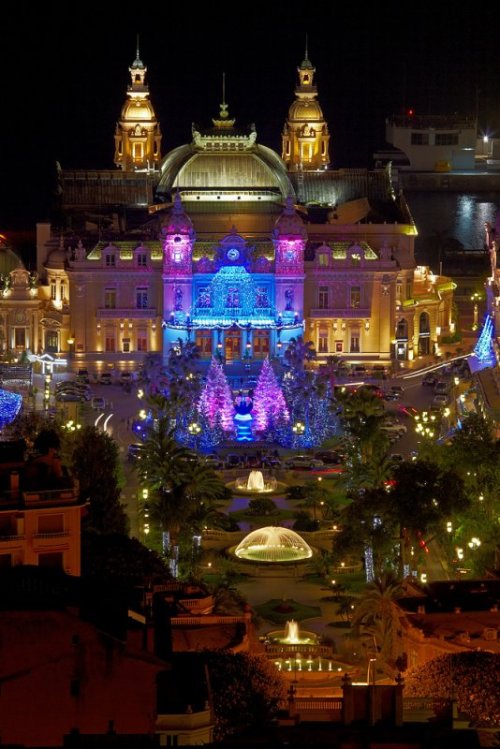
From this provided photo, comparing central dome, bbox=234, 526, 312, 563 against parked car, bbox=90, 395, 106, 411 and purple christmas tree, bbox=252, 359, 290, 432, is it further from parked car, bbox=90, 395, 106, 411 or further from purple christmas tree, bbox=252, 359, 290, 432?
parked car, bbox=90, 395, 106, 411

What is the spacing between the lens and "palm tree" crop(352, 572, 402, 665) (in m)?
57.2

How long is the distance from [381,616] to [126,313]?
211 ft

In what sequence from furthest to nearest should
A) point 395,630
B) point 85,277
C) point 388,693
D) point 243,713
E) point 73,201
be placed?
point 73,201
point 85,277
point 395,630
point 243,713
point 388,693

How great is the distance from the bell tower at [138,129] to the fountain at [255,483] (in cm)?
4999

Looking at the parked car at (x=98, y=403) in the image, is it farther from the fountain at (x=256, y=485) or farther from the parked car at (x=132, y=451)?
the fountain at (x=256, y=485)

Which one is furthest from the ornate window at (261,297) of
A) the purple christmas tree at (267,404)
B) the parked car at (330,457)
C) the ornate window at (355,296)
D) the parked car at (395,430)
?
the parked car at (330,457)

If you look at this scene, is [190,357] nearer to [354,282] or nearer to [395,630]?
[354,282]

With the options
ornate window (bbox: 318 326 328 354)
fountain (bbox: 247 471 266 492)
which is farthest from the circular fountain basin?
ornate window (bbox: 318 326 328 354)

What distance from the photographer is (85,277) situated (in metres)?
121

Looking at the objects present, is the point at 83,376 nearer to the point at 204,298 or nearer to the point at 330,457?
the point at 204,298

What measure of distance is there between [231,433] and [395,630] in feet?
133

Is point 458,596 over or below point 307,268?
below

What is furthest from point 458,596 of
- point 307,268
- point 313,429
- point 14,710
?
point 307,268

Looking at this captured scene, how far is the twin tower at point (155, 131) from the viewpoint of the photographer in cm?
13425
